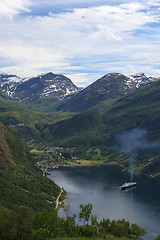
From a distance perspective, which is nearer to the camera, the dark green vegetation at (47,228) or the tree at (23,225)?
the dark green vegetation at (47,228)

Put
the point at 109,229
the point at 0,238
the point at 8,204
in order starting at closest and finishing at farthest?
1. the point at 0,238
2. the point at 109,229
3. the point at 8,204

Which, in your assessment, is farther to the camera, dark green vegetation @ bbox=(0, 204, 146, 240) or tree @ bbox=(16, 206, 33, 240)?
tree @ bbox=(16, 206, 33, 240)

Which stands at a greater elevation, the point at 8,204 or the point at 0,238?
the point at 8,204

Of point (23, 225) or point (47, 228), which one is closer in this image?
point (23, 225)

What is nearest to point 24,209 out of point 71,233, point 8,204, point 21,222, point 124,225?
point 21,222

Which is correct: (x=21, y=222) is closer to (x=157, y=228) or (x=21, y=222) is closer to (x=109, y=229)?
→ (x=109, y=229)

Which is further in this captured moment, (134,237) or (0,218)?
(134,237)

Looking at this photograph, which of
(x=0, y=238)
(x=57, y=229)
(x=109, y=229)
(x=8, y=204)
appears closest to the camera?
(x=0, y=238)

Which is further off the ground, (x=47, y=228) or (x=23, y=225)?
(x=23, y=225)
